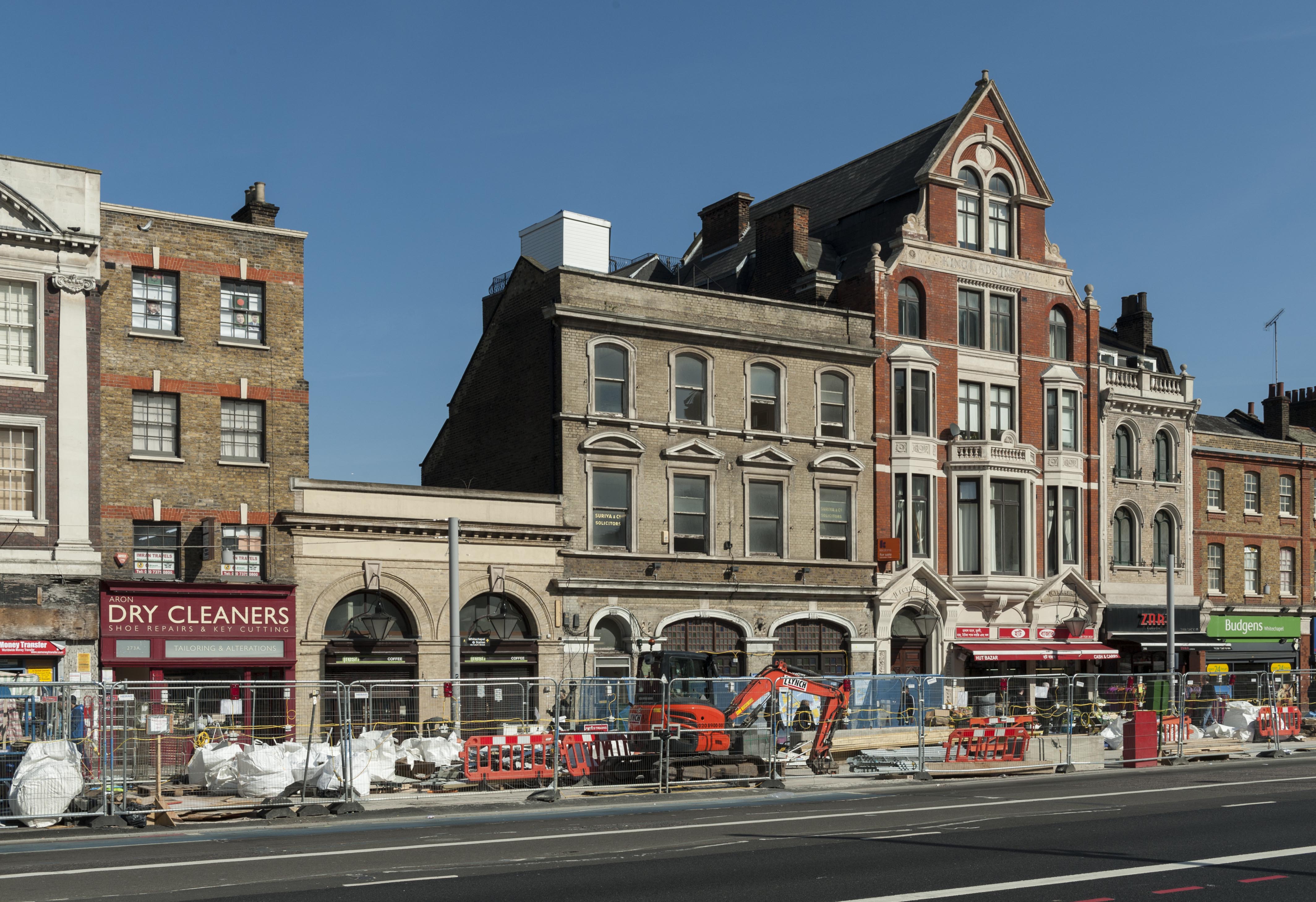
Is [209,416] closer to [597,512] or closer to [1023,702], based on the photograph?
[597,512]

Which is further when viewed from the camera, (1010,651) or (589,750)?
(1010,651)

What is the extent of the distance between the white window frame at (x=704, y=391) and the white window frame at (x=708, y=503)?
1.09 m

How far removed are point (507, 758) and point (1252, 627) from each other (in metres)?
37.2

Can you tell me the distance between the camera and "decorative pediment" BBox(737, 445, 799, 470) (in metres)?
39.9

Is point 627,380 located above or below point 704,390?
above

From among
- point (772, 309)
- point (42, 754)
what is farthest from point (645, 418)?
point (42, 754)

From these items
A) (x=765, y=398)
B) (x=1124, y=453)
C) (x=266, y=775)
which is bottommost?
(x=266, y=775)

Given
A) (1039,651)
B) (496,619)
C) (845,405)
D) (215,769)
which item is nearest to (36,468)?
(215,769)

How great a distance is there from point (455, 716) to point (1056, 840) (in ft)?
38.1

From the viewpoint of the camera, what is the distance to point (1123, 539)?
48.4m

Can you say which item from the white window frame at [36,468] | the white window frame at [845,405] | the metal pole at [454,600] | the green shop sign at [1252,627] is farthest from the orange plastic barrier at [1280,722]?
the white window frame at [36,468]

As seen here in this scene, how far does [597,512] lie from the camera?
3747 cm

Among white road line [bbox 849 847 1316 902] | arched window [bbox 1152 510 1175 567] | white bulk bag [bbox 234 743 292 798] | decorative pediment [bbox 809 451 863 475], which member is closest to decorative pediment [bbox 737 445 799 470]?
decorative pediment [bbox 809 451 863 475]

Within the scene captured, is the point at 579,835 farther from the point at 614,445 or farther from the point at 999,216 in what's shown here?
the point at 999,216
